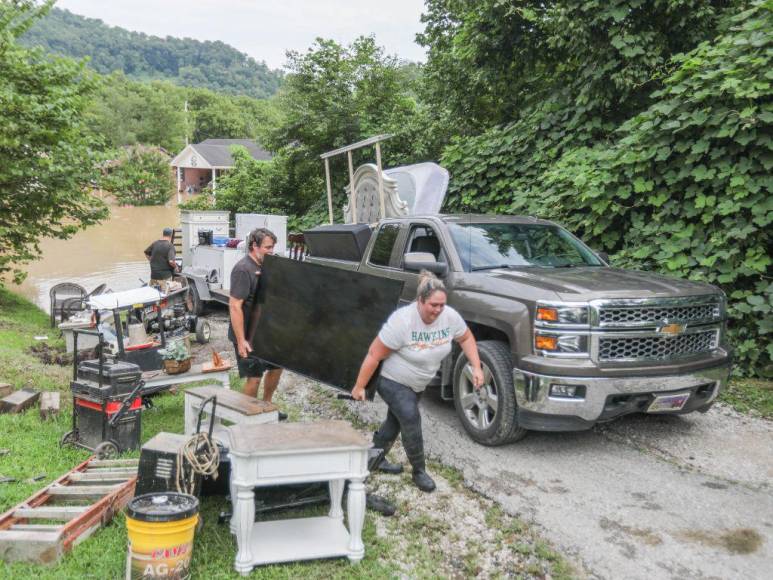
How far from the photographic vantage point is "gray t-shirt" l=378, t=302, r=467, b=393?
4.66 meters

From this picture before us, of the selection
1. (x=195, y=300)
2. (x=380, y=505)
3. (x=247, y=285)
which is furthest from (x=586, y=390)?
(x=195, y=300)

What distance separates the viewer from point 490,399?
569 cm

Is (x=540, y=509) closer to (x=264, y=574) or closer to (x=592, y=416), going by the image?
(x=592, y=416)

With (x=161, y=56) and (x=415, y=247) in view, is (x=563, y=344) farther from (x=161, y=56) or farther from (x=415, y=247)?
(x=161, y=56)

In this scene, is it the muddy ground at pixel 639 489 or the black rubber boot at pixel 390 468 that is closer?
the muddy ground at pixel 639 489

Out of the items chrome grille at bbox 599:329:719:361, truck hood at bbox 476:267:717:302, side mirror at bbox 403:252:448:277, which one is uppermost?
side mirror at bbox 403:252:448:277

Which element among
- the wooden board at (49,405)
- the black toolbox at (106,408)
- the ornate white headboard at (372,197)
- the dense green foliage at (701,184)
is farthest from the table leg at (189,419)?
the ornate white headboard at (372,197)

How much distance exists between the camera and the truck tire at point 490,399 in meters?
5.48

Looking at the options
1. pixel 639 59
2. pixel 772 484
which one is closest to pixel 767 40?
pixel 639 59

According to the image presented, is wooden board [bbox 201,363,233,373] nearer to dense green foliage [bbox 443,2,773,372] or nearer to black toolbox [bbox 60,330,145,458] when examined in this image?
black toolbox [bbox 60,330,145,458]

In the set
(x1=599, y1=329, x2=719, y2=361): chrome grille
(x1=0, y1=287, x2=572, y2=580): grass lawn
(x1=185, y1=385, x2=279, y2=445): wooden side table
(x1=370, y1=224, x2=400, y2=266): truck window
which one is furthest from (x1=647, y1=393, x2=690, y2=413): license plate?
(x1=370, y1=224, x2=400, y2=266): truck window

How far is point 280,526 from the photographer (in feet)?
14.1

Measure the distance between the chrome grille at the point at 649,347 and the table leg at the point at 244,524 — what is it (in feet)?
9.49

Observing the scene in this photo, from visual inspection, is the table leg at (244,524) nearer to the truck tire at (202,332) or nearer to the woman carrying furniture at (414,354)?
the woman carrying furniture at (414,354)
